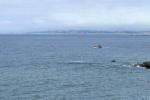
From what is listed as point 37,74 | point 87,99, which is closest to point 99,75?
point 37,74

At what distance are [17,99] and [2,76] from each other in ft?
61.4

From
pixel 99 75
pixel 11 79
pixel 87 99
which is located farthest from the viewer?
pixel 99 75

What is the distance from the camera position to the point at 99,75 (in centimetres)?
6128

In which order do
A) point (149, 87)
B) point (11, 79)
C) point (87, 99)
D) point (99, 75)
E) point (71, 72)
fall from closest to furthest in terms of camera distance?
point (87, 99), point (149, 87), point (11, 79), point (99, 75), point (71, 72)

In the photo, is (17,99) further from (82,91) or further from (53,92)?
(82,91)

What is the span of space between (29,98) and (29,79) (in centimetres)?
1407

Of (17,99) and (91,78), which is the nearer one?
(17,99)

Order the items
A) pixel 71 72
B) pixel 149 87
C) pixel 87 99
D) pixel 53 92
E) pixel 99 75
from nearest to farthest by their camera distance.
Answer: pixel 87 99, pixel 53 92, pixel 149 87, pixel 99 75, pixel 71 72

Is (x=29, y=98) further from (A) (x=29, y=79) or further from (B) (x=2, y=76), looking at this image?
(B) (x=2, y=76)

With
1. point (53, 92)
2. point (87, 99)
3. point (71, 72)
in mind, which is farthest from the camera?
point (71, 72)

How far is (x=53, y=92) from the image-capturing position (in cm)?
4581

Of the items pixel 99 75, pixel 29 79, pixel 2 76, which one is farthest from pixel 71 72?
pixel 2 76

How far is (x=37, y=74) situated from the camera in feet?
203

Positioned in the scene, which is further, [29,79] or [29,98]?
[29,79]
